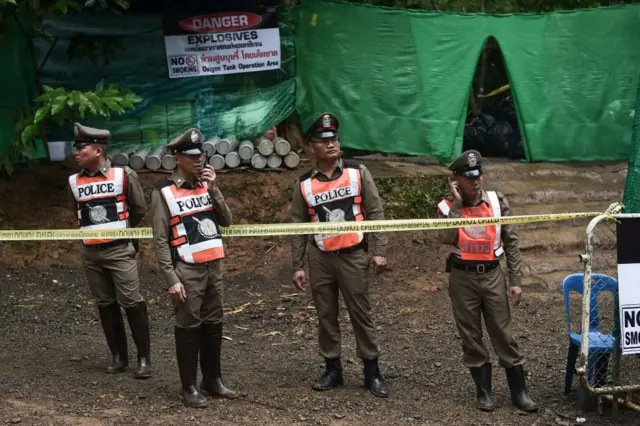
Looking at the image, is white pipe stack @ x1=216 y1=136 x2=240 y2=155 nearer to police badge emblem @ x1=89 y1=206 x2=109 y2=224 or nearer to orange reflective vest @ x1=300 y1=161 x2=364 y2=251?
police badge emblem @ x1=89 y1=206 x2=109 y2=224

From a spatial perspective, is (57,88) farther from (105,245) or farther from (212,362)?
(212,362)

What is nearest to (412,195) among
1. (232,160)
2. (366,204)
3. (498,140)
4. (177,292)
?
(232,160)

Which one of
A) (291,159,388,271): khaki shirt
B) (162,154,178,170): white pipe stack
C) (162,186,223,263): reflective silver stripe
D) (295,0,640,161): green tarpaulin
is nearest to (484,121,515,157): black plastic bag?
(295,0,640,161): green tarpaulin

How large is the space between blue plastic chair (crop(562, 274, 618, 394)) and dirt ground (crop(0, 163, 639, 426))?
296 millimetres

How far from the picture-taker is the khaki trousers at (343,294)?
731 cm

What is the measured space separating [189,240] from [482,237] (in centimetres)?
219

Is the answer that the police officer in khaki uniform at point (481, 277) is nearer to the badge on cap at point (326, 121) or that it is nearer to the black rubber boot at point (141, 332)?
the badge on cap at point (326, 121)

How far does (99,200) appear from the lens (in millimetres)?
7723

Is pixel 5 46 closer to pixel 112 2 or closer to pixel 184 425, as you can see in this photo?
pixel 112 2

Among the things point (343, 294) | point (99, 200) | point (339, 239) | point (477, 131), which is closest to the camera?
point (339, 239)

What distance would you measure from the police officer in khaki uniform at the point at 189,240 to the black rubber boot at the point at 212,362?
11cm

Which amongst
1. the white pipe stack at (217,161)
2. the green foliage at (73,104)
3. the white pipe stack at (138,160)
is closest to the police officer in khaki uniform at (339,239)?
the green foliage at (73,104)

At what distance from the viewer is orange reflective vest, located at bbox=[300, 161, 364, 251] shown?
23.9ft

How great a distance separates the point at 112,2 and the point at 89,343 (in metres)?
4.57
